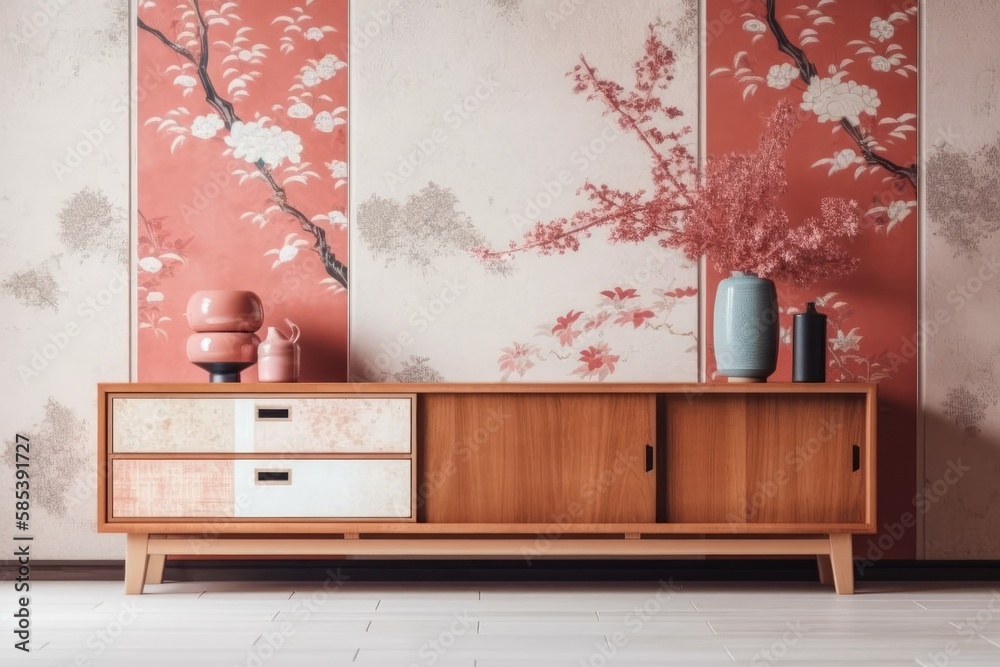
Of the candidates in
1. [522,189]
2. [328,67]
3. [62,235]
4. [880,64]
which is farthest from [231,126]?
[880,64]

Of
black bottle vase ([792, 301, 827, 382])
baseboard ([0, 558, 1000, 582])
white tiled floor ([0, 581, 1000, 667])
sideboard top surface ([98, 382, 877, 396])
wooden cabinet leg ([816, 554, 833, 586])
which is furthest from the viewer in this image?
baseboard ([0, 558, 1000, 582])

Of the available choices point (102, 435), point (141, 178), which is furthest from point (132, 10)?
point (102, 435)

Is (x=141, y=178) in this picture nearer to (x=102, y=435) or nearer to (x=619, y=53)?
(x=102, y=435)

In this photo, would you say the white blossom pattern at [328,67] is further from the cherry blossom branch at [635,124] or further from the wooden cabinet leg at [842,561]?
the wooden cabinet leg at [842,561]

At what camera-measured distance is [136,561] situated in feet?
7.97

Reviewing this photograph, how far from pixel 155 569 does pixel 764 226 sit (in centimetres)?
220

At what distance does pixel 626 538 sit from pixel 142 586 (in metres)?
1.48

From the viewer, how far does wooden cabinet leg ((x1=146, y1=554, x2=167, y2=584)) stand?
8.30ft

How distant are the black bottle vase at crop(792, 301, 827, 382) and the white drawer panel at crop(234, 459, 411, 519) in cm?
123

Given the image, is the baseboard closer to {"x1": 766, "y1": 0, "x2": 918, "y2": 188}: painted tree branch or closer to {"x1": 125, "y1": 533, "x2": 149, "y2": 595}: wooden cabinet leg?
{"x1": 125, "y1": 533, "x2": 149, "y2": 595}: wooden cabinet leg

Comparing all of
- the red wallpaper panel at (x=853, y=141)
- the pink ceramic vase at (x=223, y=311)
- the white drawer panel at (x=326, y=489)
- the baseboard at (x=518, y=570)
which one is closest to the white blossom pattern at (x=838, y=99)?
the red wallpaper panel at (x=853, y=141)

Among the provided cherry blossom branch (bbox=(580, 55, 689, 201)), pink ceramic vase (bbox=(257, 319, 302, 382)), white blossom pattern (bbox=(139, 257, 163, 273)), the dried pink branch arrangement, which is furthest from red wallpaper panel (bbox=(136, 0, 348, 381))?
the dried pink branch arrangement

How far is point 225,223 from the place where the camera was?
276cm

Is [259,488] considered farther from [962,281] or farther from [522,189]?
[962,281]
